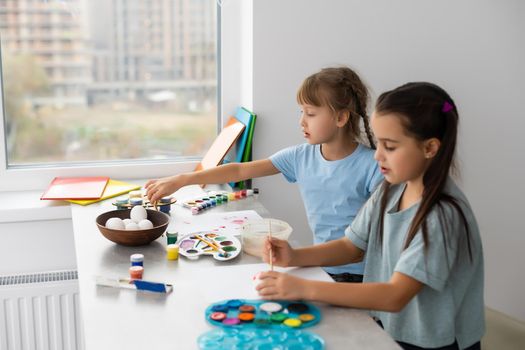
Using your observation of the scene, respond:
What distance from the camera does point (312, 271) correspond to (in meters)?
1.36

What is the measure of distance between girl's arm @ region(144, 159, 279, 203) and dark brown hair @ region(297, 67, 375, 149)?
271 millimetres

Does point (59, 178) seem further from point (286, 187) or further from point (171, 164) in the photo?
point (286, 187)

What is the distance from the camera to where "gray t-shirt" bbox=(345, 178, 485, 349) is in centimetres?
117

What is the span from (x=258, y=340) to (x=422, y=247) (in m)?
0.34

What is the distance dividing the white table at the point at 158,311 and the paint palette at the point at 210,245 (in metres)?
0.02

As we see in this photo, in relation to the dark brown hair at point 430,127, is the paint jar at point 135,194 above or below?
below

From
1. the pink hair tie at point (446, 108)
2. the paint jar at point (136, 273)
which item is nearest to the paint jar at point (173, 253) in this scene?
the paint jar at point (136, 273)

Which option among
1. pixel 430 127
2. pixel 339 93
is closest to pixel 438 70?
pixel 339 93

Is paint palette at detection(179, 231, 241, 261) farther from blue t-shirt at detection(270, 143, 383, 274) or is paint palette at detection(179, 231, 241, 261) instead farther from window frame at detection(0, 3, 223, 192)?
window frame at detection(0, 3, 223, 192)

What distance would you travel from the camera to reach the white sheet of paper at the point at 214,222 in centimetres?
165

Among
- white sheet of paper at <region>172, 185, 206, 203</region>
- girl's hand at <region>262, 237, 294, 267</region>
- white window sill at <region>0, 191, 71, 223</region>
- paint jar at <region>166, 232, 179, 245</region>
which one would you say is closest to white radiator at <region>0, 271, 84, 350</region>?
white window sill at <region>0, 191, 71, 223</region>

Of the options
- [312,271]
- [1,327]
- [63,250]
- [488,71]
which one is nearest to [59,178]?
[63,250]

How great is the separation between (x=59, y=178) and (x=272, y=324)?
53.3 inches

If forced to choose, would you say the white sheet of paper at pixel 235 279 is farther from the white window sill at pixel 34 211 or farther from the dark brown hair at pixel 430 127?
the white window sill at pixel 34 211
